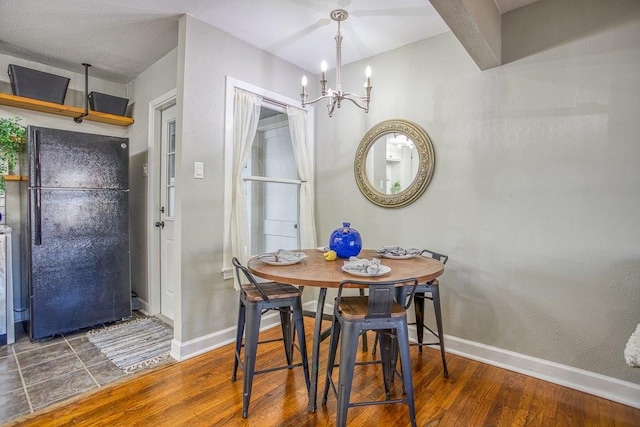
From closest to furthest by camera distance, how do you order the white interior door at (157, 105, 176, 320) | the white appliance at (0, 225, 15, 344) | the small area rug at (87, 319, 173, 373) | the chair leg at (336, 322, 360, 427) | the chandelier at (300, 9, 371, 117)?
the chair leg at (336, 322, 360, 427) < the chandelier at (300, 9, 371, 117) < the small area rug at (87, 319, 173, 373) < the white appliance at (0, 225, 15, 344) < the white interior door at (157, 105, 176, 320)

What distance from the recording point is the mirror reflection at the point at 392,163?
9.13 ft

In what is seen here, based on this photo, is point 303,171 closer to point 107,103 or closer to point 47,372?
point 107,103

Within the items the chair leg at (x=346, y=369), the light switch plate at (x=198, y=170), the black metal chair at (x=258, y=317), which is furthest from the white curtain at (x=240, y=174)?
the chair leg at (x=346, y=369)

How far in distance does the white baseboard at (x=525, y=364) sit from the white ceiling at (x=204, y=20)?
8.14ft

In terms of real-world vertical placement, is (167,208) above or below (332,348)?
above

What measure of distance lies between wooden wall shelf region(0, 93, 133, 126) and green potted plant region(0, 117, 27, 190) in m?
0.18

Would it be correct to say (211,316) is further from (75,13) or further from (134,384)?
(75,13)

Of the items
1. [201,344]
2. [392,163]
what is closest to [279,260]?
[201,344]

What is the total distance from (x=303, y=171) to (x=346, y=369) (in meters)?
2.17

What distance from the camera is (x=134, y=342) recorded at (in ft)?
8.76

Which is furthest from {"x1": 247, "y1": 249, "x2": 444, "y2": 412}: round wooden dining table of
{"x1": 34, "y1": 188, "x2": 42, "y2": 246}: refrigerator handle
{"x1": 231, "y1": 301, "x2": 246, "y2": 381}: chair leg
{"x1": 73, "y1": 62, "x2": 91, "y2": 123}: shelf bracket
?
{"x1": 73, "y1": 62, "x2": 91, "y2": 123}: shelf bracket

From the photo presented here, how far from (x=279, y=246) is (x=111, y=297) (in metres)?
1.67

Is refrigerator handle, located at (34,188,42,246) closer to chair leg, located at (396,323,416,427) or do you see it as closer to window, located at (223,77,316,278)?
window, located at (223,77,316,278)

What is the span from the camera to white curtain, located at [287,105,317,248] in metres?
3.26
